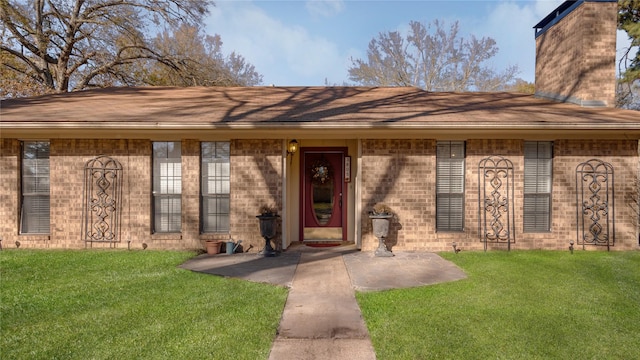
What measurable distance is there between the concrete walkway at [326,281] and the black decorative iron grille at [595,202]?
3.45 meters

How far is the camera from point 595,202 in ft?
25.2

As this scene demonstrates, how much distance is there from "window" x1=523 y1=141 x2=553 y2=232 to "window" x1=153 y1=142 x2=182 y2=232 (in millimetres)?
7520

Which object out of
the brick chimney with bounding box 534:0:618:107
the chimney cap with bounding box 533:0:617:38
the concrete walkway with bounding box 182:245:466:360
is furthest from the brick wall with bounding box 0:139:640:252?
the chimney cap with bounding box 533:0:617:38

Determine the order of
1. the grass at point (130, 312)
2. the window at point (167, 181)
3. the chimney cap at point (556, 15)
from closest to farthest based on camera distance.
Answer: the grass at point (130, 312)
the window at point (167, 181)
the chimney cap at point (556, 15)

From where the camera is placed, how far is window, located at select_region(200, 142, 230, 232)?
7773 millimetres

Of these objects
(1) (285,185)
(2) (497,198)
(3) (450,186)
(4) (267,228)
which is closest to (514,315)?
(3) (450,186)

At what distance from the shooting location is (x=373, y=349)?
129 inches

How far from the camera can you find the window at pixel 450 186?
777 cm

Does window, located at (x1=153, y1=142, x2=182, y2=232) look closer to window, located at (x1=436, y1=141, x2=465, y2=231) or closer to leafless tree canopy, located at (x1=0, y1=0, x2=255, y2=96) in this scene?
window, located at (x1=436, y1=141, x2=465, y2=231)

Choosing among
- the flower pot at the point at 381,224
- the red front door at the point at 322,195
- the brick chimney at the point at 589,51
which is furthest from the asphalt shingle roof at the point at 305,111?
the flower pot at the point at 381,224

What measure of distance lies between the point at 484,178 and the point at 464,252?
1638 mm

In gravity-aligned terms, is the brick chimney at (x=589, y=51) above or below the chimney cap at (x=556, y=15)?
below

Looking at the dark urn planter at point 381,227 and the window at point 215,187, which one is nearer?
the dark urn planter at point 381,227

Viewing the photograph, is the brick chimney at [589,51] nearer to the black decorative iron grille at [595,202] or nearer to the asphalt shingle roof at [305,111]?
the asphalt shingle roof at [305,111]
